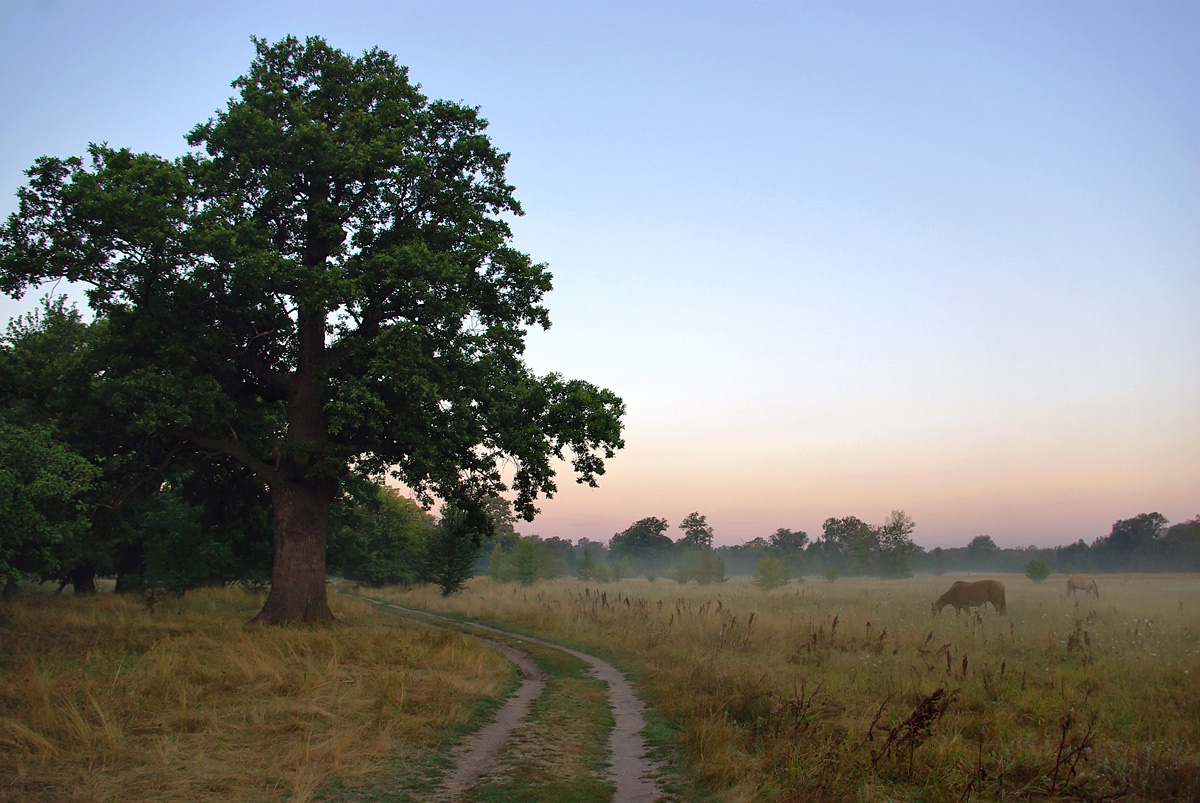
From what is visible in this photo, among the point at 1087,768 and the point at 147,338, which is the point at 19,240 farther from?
the point at 1087,768

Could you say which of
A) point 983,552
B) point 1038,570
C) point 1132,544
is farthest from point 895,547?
point 983,552

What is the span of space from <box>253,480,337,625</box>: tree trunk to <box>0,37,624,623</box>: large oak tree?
0.05 metres

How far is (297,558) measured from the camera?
63.8 feet

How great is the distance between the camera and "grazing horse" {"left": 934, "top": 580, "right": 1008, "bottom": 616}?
2620cm

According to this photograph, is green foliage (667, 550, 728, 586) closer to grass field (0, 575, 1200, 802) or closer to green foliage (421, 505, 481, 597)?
green foliage (421, 505, 481, 597)

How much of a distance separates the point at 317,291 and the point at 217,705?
9.92m

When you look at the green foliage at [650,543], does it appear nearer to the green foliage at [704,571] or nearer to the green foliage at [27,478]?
the green foliage at [704,571]

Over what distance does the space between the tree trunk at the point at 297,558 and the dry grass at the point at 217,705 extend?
1.49 m

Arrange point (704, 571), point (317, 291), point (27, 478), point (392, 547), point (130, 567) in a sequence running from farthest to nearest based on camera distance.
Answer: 1. point (704, 571)
2. point (392, 547)
3. point (130, 567)
4. point (317, 291)
5. point (27, 478)

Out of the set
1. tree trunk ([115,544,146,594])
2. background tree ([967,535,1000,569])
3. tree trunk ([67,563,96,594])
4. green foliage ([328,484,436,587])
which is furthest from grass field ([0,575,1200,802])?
background tree ([967,535,1000,569])

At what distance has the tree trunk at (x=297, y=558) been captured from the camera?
19.1m

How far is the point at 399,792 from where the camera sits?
23.6 ft

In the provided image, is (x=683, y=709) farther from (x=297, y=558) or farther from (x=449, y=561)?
(x=449, y=561)

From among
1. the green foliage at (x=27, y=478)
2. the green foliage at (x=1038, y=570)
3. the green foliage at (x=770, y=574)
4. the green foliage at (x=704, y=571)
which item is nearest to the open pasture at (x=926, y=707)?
the green foliage at (x=27, y=478)
